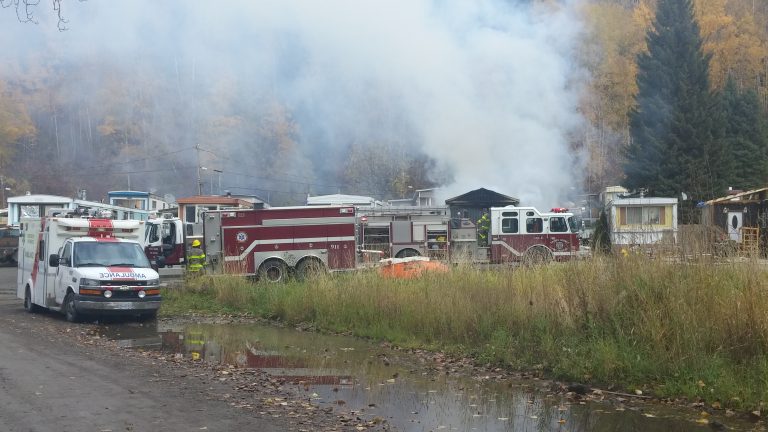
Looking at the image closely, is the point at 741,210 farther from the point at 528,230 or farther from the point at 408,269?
the point at 408,269

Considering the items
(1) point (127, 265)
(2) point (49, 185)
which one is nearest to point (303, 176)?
(2) point (49, 185)

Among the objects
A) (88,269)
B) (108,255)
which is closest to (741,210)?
(108,255)

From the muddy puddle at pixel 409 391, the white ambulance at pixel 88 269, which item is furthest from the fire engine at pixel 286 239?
the muddy puddle at pixel 409 391

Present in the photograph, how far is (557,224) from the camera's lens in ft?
90.2

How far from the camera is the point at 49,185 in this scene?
69.5m

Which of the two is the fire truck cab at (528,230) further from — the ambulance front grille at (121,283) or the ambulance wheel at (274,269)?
the ambulance front grille at (121,283)

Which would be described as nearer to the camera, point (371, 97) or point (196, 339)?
point (196, 339)

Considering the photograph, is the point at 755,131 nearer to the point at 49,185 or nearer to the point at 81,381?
the point at 81,381

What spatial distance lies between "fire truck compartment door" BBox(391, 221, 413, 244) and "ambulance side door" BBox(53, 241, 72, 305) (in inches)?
515

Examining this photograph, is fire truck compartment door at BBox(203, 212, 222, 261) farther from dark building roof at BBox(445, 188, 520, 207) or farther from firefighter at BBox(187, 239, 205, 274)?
dark building roof at BBox(445, 188, 520, 207)

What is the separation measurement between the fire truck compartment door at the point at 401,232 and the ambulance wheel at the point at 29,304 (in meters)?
12.8

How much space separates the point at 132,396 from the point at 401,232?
62.7 feet

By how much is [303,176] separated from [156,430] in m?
55.6

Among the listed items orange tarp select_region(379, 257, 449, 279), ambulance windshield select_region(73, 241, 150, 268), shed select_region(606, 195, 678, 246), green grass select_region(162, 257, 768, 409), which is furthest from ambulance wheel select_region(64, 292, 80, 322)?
shed select_region(606, 195, 678, 246)
